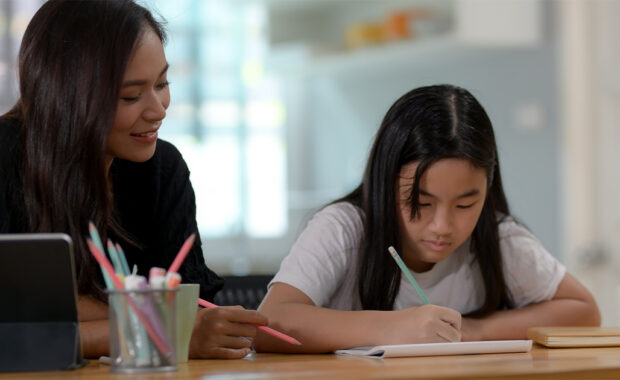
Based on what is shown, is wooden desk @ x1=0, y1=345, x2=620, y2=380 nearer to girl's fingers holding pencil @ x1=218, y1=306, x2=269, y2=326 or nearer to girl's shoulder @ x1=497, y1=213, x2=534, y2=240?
girl's fingers holding pencil @ x1=218, y1=306, x2=269, y2=326

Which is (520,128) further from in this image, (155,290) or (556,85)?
(155,290)

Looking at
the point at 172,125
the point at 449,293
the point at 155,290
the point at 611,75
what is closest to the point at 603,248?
the point at 611,75

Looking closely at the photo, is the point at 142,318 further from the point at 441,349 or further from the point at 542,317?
the point at 542,317

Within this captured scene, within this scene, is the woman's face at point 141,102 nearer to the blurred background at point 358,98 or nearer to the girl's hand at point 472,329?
the girl's hand at point 472,329

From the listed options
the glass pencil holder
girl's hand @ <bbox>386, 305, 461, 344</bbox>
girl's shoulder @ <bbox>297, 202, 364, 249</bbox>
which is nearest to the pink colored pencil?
the glass pencil holder

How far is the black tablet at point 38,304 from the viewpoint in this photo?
1.13 m

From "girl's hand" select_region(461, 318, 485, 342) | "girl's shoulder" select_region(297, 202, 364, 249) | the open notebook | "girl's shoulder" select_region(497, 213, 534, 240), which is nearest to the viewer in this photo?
the open notebook

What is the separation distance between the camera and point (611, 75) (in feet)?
11.7

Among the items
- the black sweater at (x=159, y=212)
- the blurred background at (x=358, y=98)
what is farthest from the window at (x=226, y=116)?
the black sweater at (x=159, y=212)

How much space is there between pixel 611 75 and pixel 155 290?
283cm

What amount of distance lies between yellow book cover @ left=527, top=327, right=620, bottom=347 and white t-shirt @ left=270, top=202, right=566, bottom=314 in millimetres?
268

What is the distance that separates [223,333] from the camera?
1.29 meters

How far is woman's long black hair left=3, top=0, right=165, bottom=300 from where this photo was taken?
4.54 feet

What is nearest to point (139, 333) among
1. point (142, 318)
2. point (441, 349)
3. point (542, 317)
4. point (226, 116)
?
point (142, 318)
